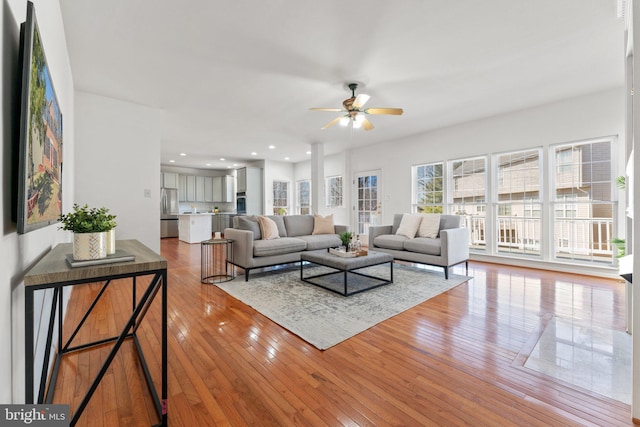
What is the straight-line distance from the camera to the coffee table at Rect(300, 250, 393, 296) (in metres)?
3.27

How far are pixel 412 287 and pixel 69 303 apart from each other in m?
3.86

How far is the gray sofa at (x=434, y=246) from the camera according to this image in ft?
13.0

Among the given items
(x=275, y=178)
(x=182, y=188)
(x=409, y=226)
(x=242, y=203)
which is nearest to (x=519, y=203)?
(x=409, y=226)

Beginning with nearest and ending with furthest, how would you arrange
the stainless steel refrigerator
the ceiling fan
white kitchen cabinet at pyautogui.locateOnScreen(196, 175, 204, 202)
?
the ceiling fan → the stainless steel refrigerator → white kitchen cabinet at pyautogui.locateOnScreen(196, 175, 204, 202)

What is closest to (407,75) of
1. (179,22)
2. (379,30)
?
(379,30)

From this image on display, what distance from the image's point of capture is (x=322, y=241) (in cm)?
483

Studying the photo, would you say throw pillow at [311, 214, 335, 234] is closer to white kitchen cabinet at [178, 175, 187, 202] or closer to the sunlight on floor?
the sunlight on floor

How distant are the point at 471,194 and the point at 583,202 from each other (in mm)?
1641

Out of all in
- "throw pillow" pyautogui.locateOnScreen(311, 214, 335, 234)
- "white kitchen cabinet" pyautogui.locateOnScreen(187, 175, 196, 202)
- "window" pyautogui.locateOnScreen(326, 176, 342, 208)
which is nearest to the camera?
"throw pillow" pyautogui.locateOnScreen(311, 214, 335, 234)

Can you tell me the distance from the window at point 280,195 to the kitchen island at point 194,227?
7.39ft

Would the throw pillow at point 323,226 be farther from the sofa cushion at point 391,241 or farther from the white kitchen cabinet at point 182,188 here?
the white kitchen cabinet at point 182,188

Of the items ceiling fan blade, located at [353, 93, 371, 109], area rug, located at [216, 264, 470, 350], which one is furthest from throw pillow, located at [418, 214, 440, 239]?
ceiling fan blade, located at [353, 93, 371, 109]

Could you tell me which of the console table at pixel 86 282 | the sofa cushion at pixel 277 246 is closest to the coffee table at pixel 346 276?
the sofa cushion at pixel 277 246

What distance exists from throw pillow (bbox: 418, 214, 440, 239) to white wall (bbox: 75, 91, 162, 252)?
4221mm
